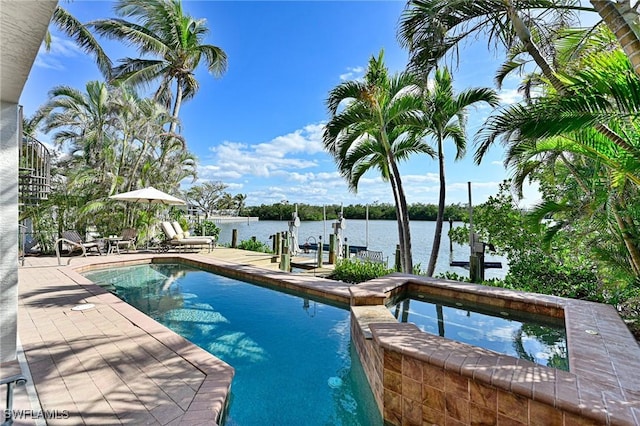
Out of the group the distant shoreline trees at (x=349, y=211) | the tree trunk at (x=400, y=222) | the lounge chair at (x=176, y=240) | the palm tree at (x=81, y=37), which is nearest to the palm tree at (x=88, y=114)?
the palm tree at (x=81, y=37)

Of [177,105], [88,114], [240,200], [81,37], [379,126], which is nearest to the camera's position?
[379,126]

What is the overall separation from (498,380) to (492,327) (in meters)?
2.38

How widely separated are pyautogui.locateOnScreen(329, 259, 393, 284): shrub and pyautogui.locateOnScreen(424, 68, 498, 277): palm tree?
1.27 meters

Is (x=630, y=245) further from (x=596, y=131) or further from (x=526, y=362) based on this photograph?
(x=526, y=362)

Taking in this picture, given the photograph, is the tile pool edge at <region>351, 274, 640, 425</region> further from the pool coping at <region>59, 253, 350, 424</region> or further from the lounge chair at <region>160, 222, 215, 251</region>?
the lounge chair at <region>160, 222, 215, 251</region>

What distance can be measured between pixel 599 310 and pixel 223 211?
1634 inches

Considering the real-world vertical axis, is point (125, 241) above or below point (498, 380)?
above

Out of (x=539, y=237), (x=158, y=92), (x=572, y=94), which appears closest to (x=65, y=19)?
(x=158, y=92)

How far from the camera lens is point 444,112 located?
7164 mm

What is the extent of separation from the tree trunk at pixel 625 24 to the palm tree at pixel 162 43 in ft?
49.1

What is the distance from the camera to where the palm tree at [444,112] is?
7016mm

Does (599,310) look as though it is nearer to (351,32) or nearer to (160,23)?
(351,32)

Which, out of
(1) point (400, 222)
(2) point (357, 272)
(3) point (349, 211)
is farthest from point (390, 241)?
(2) point (357, 272)

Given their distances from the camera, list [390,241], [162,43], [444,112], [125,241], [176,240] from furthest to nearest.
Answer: [390,241]
[162,43]
[176,240]
[125,241]
[444,112]
